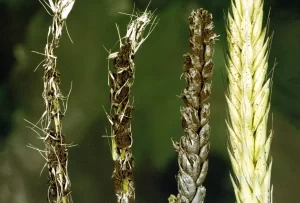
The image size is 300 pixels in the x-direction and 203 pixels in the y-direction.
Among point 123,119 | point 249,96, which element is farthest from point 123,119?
point 249,96

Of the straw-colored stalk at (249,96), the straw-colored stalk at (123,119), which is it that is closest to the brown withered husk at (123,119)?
the straw-colored stalk at (123,119)

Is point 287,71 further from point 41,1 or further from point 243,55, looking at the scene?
point 41,1

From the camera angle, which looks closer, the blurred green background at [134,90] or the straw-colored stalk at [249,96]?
the straw-colored stalk at [249,96]

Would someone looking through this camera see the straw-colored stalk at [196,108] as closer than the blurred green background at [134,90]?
Yes

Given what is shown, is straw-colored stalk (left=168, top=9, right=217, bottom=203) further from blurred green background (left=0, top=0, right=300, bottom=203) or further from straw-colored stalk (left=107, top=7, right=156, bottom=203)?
blurred green background (left=0, top=0, right=300, bottom=203)

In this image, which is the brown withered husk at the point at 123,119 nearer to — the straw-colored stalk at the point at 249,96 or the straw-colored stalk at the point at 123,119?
the straw-colored stalk at the point at 123,119

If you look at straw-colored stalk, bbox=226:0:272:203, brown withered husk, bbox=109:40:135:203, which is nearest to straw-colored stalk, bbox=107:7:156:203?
brown withered husk, bbox=109:40:135:203

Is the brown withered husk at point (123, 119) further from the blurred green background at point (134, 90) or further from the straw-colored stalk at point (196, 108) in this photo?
the blurred green background at point (134, 90)
